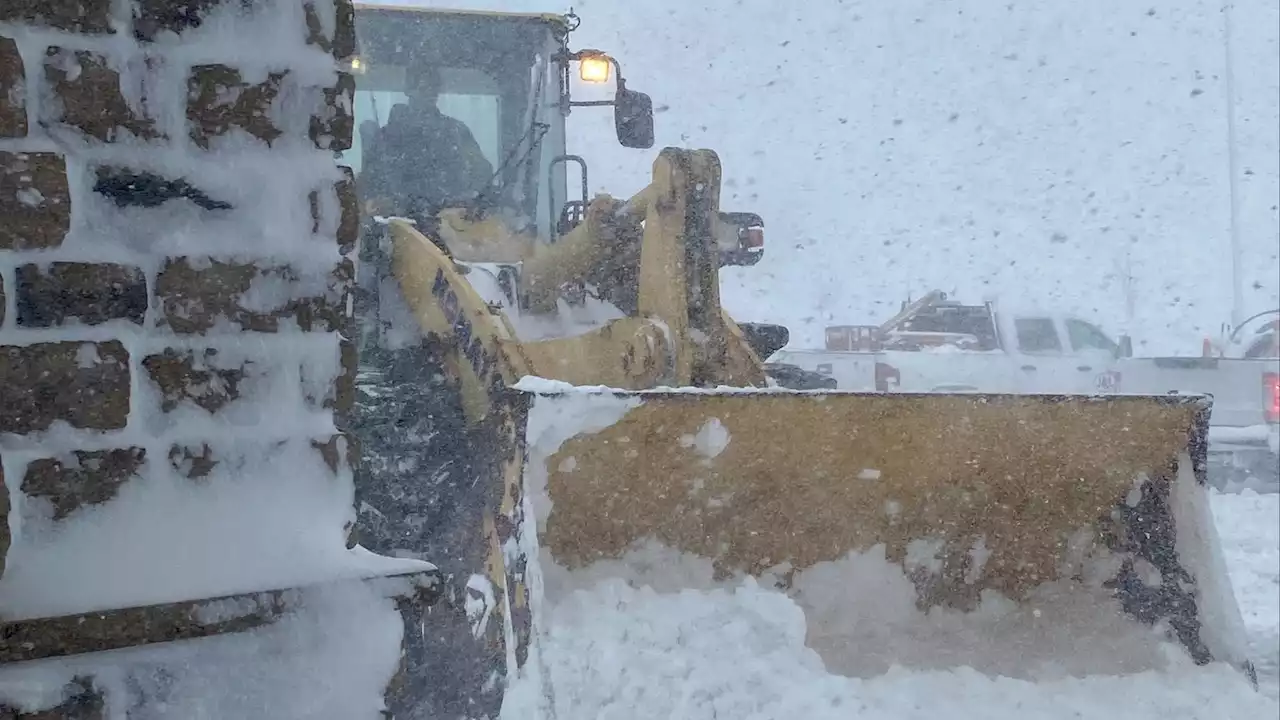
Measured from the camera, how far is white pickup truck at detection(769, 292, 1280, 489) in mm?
10484

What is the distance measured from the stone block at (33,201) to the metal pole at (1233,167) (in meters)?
25.4

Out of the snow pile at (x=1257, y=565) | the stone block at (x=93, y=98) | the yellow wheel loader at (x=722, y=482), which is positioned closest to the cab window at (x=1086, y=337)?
the snow pile at (x=1257, y=565)

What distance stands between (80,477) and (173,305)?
0.20m

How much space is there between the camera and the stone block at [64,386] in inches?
48.3

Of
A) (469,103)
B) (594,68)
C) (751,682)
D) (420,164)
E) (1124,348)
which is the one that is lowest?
(751,682)

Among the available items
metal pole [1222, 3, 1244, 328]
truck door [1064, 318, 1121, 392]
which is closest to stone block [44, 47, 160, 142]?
truck door [1064, 318, 1121, 392]

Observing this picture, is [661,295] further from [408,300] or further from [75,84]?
[75,84]

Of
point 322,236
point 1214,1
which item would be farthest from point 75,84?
point 1214,1

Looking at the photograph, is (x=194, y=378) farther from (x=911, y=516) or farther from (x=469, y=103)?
(x=469, y=103)

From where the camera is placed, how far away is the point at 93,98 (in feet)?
4.20

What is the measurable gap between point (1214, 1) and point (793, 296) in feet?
68.2

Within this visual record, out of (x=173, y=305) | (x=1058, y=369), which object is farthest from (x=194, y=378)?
(x=1058, y=369)

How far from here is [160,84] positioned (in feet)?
4.36

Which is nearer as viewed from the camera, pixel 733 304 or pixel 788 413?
pixel 788 413
